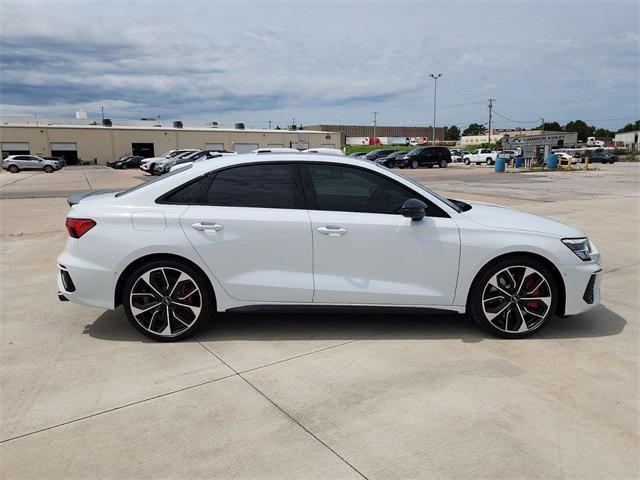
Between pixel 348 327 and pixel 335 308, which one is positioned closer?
pixel 335 308

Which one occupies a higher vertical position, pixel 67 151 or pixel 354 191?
pixel 67 151

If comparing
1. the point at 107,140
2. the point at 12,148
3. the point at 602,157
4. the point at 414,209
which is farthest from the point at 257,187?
the point at 107,140

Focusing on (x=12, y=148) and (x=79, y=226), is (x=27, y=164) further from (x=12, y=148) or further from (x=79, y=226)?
(x=79, y=226)

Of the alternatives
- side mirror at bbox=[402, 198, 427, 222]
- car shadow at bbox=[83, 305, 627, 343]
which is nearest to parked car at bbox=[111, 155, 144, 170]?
car shadow at bbox=[83, 305, 627, 343]

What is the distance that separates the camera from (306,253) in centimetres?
404

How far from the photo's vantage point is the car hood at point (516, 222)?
4172 millimetres

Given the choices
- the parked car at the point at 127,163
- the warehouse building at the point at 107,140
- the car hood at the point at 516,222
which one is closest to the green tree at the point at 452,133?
the warehouse building at the point at 107,140

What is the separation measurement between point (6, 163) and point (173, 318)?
48027mm

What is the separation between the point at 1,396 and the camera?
129 inches

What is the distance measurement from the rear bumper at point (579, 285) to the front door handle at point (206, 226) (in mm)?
2904

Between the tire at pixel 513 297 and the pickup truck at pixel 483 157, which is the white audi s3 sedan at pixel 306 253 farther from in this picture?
the pickup truck at pixel 483 157

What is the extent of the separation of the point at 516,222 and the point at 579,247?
56cm

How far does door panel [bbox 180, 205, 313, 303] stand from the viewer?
4.01m

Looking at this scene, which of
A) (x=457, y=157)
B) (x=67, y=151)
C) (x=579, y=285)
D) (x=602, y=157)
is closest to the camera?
(x=579, y=285)
